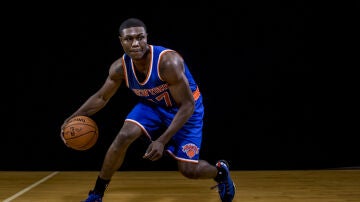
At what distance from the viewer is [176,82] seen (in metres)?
2.53

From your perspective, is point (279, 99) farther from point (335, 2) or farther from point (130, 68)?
point (130, 68)

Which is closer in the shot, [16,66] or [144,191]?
[144,191]

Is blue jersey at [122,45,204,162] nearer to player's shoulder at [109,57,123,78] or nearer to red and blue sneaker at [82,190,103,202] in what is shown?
player's shoulder at [109,57,123,78]

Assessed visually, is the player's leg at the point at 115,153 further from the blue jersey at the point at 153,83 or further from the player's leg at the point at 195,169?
the player's leg at the point at 195,169

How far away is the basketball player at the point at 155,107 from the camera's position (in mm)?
2535

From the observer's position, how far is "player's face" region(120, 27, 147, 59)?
2.58 metres

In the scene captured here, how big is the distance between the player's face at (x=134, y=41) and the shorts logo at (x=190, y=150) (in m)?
0.59

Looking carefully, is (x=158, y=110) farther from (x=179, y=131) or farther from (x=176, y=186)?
(x=176, y=186)

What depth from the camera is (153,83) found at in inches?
105

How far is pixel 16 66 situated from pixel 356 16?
10.00ft

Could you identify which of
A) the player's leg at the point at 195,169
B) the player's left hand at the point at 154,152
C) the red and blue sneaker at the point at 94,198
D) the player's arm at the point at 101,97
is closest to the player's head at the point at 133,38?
the player's arm at the point at 101,97

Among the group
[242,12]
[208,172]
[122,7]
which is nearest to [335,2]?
[242,12]

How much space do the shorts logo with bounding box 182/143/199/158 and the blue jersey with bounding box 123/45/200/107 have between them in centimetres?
26

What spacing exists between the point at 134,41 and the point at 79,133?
588mm
